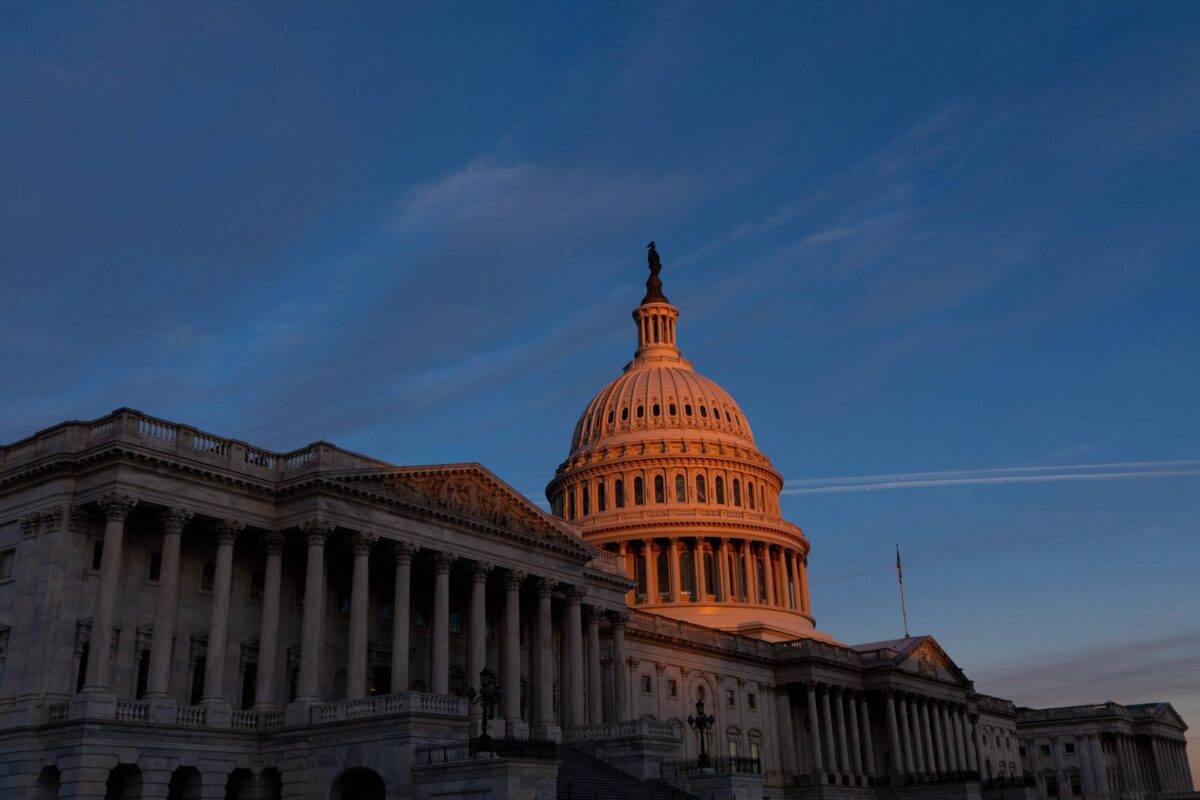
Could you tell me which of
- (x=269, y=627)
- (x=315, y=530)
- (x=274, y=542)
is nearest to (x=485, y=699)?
(x=269, y=627)

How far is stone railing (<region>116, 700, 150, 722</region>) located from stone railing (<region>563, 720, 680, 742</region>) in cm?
2195

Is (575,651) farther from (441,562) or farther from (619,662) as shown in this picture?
(441,562)

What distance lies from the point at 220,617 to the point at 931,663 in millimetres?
74039

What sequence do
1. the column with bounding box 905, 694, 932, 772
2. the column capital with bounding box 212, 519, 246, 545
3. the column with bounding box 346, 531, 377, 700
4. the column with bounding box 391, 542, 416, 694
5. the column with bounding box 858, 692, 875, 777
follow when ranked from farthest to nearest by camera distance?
the column with bounding box 905, 694, 932, 772 → the column with bounding box 858, 692, 875, 777 → the column with bounding box 391, 542, 416, 694 → the column with bounding box 346, 531, 377, 700 → the column capital with bounding box 212, 519, 246, 545

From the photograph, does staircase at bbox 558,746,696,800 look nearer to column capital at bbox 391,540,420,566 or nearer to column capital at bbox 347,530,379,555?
column capital at bbox 391,540,420,566

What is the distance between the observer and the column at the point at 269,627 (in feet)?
175

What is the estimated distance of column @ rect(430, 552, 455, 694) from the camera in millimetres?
58000

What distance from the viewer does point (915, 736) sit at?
10362 cm

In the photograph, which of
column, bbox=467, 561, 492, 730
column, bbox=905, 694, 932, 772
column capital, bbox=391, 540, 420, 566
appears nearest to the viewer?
column capital, bbox=391, 540, 420, 566

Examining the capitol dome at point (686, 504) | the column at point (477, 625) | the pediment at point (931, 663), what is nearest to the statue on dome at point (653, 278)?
the capitol dome at point (686, 504)

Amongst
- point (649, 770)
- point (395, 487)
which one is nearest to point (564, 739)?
point (649, 770)

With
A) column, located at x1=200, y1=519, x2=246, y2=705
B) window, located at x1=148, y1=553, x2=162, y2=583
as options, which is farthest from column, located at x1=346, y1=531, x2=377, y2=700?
window, located at x1=148, y1=553, x2=162, y2=583

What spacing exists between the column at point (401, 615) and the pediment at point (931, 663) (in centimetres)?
5696

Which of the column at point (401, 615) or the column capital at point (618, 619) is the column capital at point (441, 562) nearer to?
the column at point (401, 615)
